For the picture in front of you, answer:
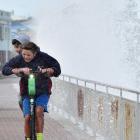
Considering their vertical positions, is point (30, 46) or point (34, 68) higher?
point (30, 46)

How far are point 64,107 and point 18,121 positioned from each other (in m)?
1.51

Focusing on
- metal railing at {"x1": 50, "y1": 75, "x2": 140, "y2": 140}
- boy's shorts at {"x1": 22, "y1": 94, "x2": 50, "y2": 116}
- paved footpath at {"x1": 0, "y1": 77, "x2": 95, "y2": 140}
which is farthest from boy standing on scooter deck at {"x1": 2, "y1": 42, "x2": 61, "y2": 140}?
paved footpath at {"x1": 0, "y1": 77, "x2": 95, "y2": 140}

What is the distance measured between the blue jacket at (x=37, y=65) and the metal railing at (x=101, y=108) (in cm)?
102

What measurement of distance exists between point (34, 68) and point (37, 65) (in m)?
0.05

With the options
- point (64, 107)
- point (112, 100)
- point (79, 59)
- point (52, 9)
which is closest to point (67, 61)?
point (79, 59)

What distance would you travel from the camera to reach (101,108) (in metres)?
11.4

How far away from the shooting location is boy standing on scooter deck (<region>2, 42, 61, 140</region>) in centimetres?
850

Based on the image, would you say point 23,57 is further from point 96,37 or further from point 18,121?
point 96,37

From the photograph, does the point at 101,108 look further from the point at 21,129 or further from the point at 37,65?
the point at 37,65

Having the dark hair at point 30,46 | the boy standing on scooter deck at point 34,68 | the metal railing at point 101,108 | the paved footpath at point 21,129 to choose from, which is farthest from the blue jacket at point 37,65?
the paved footpath at point 21,129

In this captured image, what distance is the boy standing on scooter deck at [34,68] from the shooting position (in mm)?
8500

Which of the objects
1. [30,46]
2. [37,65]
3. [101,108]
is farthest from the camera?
[101,108]

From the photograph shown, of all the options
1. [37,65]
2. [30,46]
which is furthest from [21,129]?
[30,46]

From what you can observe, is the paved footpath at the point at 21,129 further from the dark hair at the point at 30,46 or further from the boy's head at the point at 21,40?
the dark hair at the point at 30,46
